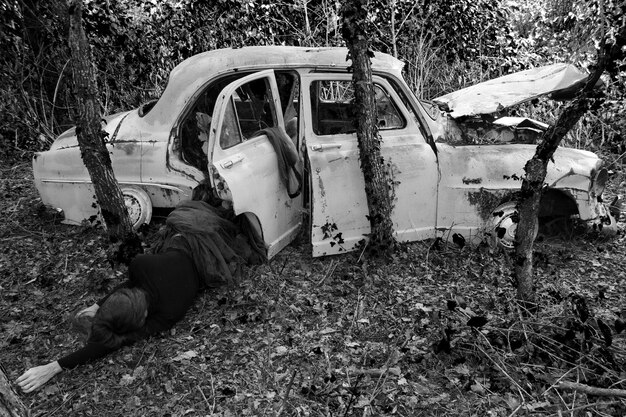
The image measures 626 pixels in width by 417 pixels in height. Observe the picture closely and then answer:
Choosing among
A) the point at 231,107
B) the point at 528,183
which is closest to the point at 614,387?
the point at 528,183

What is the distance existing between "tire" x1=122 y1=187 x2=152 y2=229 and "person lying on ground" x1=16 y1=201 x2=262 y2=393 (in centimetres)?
86

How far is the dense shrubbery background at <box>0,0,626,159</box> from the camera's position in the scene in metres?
7.88

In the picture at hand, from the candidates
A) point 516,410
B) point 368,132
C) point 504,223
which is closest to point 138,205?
point 368,132

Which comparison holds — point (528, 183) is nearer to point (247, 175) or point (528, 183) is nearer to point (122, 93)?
point (247, 175)

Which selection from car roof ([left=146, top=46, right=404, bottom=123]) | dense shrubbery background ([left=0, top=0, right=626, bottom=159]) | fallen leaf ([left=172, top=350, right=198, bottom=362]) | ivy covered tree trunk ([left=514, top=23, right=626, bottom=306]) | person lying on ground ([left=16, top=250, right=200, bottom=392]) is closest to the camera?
ivy covered tree trunk ([left=514, top=23, right=626, bottom=306])

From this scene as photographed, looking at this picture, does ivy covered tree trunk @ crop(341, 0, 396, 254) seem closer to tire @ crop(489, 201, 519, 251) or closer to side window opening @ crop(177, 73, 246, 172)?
tire @ crop(489, 201, 519, 251)

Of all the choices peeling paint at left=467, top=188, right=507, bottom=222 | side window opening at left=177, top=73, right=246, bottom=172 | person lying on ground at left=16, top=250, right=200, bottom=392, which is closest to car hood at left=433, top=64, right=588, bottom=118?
peeling paint at left=467, top=188, right=507, bottom=222

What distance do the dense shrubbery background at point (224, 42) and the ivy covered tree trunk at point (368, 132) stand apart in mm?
4580

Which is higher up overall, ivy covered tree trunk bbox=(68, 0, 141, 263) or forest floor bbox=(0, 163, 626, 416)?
ivy covered tree trunk bbox=(68, 0, 141, 263)

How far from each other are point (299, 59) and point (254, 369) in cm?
286

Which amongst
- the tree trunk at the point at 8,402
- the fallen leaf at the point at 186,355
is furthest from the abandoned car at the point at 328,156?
the tree trunk at the point at 8,402

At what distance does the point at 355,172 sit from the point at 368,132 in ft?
1.45

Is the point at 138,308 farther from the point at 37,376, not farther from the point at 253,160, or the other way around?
the point at 253,160

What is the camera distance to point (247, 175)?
13.9ft
